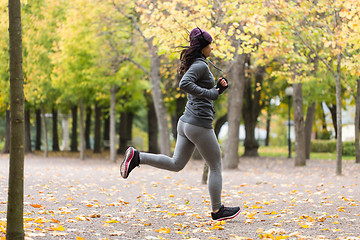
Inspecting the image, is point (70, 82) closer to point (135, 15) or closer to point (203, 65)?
point (135, 15)

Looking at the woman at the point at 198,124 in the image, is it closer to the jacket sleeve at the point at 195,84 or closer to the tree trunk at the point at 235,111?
the jacket sleeve at the point at 195,84

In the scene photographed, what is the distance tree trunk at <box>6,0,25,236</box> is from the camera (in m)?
4.08

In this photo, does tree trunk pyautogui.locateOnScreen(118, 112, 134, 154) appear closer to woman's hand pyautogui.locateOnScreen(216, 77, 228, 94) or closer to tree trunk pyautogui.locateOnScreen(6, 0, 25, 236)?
woman's hand pyautogui.locateOnScreen(216, 77, 228, 94)

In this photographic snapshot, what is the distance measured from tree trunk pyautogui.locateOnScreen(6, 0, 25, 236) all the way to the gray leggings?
Result: 1688 mm

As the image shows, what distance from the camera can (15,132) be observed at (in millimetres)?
4082

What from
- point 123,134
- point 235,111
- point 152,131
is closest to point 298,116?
point 235,111

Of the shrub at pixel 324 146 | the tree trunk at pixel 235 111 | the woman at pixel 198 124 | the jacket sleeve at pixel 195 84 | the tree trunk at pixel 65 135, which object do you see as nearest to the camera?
the jacket sleeve at pixel 195 84

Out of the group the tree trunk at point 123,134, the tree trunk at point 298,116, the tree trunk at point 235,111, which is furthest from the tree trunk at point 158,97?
the tree trunk at point 123,134

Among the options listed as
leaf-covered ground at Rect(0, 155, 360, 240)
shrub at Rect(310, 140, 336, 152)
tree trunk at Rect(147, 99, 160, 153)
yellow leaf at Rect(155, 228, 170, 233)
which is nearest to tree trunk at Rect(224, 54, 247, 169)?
leaf-covered ground at Rect(0, 155, 360, 240)

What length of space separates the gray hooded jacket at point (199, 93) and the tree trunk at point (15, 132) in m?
1.70

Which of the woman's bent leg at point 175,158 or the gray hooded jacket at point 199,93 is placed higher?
the gray hooded jacket at point 199,93

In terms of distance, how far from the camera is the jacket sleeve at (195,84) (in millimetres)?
5180

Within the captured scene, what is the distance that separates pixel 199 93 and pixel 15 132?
192 centimetres

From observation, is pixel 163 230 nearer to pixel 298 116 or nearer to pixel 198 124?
pixel 198 124
